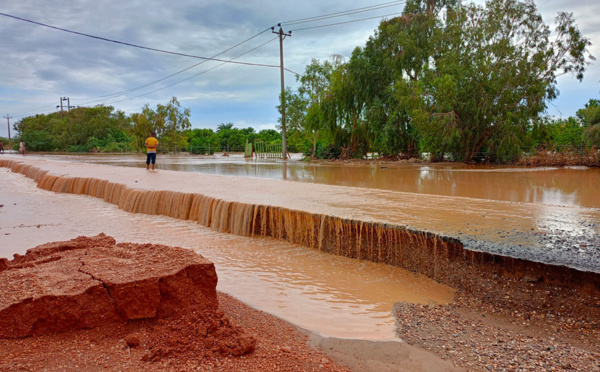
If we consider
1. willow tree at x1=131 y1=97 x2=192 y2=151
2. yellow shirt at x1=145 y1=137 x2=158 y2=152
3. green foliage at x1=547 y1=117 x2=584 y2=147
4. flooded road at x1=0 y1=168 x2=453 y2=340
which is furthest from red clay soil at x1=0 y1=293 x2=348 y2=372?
willow tree at x1=131 y1=97 x2=192 y2=151

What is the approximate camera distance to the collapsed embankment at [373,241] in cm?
412

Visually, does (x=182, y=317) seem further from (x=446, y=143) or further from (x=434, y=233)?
(x=446, y=143)

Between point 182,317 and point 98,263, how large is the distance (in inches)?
39.4

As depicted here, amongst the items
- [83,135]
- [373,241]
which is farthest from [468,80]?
[83,135]

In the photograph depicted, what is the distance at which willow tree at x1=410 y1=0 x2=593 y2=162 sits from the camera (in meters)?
19.7

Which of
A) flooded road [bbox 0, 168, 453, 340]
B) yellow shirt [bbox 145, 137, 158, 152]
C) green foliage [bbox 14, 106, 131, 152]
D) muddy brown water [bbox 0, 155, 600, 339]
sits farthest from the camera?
green foliage [bbox 14, 106, 131, 152]

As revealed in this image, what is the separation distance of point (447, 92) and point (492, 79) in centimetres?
225

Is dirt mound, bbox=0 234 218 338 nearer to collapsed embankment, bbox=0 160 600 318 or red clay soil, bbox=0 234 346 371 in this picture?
red clay soil, bbox=0 234 346 371

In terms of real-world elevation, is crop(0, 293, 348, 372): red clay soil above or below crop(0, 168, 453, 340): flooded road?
above

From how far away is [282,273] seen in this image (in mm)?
5383

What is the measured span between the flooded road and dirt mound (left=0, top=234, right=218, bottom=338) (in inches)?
40.5

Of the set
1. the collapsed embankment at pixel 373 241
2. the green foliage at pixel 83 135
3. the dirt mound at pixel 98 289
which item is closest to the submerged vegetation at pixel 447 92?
the collapsed embankment at pixel 373 241

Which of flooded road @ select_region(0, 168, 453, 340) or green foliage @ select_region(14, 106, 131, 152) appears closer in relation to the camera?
flooded road @ select_region(0, 168, 453, 340)

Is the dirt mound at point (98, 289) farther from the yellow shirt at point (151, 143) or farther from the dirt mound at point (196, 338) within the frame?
the yellow shirt at point (151, 143)
